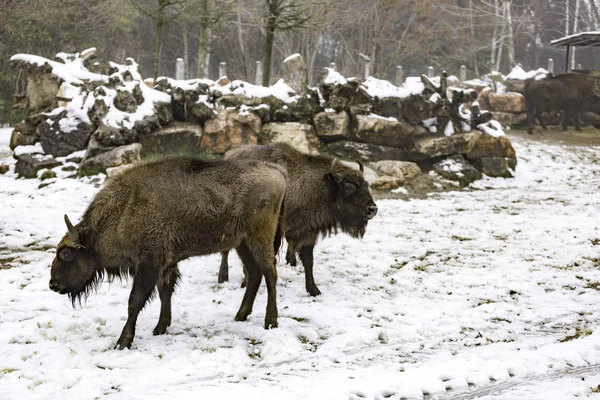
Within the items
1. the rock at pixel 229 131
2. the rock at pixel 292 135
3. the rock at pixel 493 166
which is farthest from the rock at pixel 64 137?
the rock at pixel 493 166

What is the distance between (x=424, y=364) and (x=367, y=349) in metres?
0.58

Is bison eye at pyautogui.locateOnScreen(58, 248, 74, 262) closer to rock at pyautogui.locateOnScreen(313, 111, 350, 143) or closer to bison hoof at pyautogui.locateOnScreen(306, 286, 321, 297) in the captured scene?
bison hoof at pyautogui.locateOnScreen(306, 286, 321, 297)

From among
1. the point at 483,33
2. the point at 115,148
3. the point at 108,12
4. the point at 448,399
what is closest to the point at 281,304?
the point at 448,399

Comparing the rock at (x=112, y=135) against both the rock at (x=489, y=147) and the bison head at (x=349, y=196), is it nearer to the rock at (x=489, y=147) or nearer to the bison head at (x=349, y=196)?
the bison head at (x=349, y=196)

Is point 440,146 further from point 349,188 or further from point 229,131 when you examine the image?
point 349,188

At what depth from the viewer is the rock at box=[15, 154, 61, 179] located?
12.0 meters

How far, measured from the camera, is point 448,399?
4191mm

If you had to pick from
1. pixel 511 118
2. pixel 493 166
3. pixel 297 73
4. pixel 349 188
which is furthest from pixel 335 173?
pixel 511 118

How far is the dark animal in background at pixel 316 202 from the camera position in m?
6.91

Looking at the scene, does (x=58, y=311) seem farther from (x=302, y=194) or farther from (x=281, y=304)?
(x=302, y=194)

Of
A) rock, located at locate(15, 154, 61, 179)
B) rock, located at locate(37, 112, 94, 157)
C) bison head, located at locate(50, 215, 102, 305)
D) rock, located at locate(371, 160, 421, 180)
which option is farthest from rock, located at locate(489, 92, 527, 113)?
bison head, located at locate(50, 215, 102, 305)

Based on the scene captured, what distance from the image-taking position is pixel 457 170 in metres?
13.4

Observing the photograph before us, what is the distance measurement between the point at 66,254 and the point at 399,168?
8.96 m

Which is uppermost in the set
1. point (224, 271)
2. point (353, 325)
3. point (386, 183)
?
point (386, 183)
